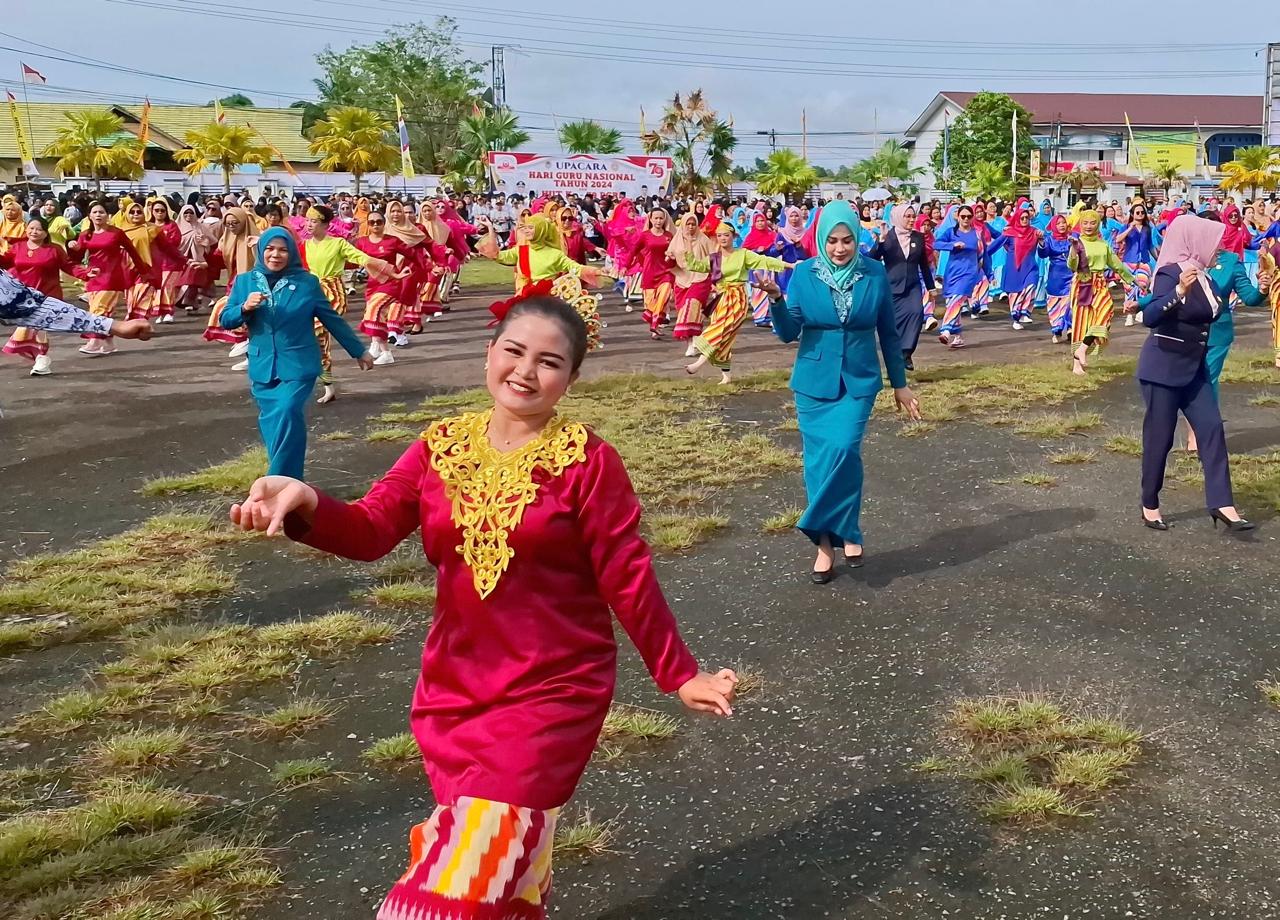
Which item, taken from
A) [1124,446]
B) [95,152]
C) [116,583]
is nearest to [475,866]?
[116,583]

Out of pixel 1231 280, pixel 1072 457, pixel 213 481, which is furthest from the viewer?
pixel 1072 457

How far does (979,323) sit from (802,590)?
41.3 ft

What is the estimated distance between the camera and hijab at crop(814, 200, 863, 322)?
553 cm

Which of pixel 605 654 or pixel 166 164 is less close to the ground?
pixel 166 164

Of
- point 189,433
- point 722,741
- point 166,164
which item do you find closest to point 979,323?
point 189,433

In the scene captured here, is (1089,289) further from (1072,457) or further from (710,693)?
(710,693)

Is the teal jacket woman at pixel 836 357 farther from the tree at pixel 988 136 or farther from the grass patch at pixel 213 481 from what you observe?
the tree at pixel 988 136

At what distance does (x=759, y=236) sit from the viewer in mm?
16594

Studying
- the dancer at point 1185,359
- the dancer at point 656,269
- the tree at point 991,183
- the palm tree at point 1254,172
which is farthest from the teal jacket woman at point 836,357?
the tree at point 991,183

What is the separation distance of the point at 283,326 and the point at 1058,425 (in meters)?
5.96

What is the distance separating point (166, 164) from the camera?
166ft

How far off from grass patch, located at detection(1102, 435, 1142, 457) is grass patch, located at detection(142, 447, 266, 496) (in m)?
6.07

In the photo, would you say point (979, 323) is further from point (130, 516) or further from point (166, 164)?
point (166, 164)

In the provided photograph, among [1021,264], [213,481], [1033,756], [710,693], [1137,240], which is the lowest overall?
[1033,756]
